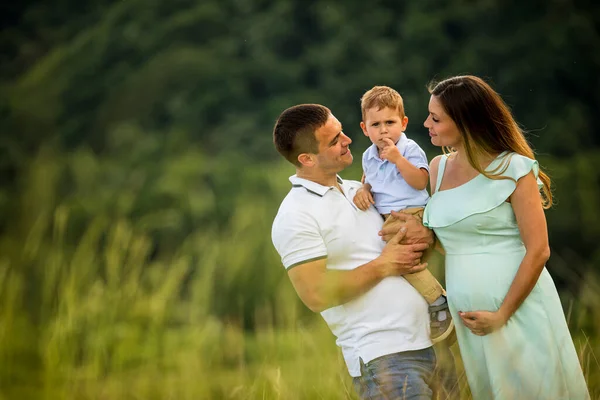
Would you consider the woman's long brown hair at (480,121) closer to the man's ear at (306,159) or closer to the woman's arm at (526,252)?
the woman's arm at (526,252)

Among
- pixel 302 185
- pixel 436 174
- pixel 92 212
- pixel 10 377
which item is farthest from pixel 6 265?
pixel 92 212

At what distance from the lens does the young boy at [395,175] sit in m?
2.81

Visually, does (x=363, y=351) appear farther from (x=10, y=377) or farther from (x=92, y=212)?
(x=92, y=212)

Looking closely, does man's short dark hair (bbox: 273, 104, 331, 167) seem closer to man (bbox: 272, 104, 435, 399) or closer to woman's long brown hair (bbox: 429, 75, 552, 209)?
man (bbox: 272, 104, 435, 399)

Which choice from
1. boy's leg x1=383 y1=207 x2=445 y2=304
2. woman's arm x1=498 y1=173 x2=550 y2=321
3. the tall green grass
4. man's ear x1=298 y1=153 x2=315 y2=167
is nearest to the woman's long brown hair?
woman's arm x1=498 y1=173 x2=550 y2=321

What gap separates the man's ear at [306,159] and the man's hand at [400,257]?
1.29 ft

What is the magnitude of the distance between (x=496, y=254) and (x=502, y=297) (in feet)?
0.40

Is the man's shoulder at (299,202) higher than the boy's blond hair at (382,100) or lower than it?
lower

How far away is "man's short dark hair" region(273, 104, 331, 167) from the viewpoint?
300 centimetres

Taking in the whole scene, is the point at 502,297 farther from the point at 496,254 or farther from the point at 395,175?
the point at 395,175

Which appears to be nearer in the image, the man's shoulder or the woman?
the woman

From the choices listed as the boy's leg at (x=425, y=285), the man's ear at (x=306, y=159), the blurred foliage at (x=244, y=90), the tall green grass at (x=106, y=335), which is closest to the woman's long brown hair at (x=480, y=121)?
the boy's leg at (x=425, y=285)

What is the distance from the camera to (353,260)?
280 centimetres

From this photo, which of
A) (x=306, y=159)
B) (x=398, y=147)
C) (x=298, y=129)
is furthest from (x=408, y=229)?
(x=298, y=129)
